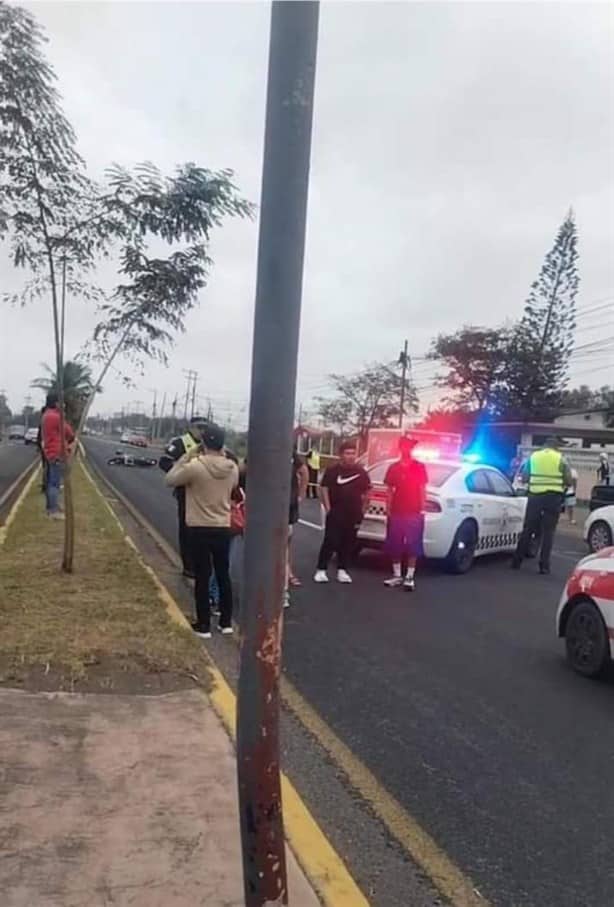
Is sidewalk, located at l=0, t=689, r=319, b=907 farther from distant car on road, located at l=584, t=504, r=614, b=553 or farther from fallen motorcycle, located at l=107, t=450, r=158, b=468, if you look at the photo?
fallen motorcycle, located at l=107, t=450, r=158, b=468

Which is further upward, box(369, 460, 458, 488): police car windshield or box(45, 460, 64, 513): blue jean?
box(369, 460, 458, 488): police car windshield

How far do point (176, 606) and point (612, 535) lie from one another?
9.40 metres

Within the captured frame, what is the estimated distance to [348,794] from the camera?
4.04 metres

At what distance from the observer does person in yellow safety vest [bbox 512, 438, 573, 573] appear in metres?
11.8

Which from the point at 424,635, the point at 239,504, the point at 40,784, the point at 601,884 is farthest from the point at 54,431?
the point at 601,884

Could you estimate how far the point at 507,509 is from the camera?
1262 centimetres

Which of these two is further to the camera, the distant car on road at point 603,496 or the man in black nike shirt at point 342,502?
the distant car on road at point 603,496

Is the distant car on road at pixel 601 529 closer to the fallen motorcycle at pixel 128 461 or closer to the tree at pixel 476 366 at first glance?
the fallen motorcycle at pixel 128 461

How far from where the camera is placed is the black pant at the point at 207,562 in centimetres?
681

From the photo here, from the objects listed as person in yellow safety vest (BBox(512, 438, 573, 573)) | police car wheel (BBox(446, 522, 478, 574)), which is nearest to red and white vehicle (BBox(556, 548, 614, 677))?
police car wheel (BBox(446, 522, 478, 574))

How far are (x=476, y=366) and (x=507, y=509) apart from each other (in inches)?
1797

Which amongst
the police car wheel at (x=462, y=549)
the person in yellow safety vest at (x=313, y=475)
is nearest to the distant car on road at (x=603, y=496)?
the police car wheel at (x=462, y=549)

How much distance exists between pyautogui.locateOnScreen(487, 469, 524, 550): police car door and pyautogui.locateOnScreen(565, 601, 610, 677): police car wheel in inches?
227

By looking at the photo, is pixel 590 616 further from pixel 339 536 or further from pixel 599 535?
pixel 599 535
